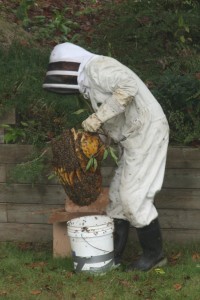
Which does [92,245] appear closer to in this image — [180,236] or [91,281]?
[91,281]

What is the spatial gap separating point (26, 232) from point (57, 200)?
1.47ft

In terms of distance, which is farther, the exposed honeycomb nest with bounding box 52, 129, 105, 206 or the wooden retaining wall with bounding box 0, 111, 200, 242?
the wooden retaining wall with bounding box 0, 111, 200, 242

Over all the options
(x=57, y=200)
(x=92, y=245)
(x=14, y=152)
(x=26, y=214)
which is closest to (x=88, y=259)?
(x=92, y=245)

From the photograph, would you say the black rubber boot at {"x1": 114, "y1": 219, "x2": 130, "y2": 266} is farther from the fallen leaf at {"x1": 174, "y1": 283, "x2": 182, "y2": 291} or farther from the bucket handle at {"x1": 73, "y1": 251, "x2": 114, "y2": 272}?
the fallen leaf at {"x1": 174, "y1": 283, "x2": 182, "y2": 291}

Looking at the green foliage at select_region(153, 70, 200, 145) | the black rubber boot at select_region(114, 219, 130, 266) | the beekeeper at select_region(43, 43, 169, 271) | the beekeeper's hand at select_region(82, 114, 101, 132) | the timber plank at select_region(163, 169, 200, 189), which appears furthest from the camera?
the green foliage at select_region(153, 70, 200, 145)

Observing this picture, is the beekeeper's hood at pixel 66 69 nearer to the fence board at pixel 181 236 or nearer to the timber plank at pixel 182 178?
the timber plank at pixel 182 178

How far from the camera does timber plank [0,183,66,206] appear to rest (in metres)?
7.45

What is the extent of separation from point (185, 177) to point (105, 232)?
3.64 ft

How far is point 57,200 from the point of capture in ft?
24.5

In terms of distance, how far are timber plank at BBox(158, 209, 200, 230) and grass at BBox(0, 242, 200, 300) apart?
275mm

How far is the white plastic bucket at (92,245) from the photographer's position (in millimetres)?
6441

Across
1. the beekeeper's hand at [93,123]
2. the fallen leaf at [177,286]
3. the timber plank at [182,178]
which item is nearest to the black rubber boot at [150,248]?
the fallen leaf at [177,286]

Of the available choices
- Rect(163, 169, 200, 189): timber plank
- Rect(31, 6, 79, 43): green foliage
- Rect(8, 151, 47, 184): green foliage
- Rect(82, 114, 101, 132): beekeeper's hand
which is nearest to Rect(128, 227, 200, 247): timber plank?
Rect(163, 169, 200, 189): timber plank

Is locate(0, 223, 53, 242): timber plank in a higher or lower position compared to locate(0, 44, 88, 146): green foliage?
lower
